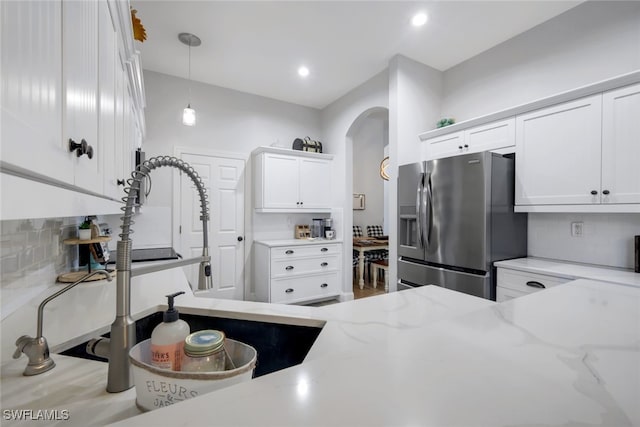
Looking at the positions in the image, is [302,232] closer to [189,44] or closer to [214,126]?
[214,126]

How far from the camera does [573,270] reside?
1954 mm

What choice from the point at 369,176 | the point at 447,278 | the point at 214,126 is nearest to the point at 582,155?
the point at 447,278

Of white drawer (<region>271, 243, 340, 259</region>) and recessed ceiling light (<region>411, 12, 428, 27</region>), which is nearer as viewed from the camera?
recessed ceiling light (<region>411, 12, 428, 27</region>)

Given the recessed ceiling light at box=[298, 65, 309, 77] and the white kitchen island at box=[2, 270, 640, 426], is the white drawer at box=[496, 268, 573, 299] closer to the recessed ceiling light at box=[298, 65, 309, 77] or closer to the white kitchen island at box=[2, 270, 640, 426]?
the white kitchen island at box=[2, 270, 640, 426]

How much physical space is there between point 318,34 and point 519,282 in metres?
2.81

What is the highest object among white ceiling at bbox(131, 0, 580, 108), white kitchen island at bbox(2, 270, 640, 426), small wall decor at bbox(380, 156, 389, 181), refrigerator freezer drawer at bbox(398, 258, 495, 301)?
white ceiling at bbox(131, 0, 580, 108)

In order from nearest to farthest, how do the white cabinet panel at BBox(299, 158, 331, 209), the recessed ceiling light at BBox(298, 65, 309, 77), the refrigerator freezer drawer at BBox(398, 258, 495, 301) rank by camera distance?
the refrigerator freezer drawer at BBox(398, 258, 495, 301), the recessed ceiling light at BBox(298, 65, 309, 77), the white cabinet panel at BBox(299, 158, 331, 209)

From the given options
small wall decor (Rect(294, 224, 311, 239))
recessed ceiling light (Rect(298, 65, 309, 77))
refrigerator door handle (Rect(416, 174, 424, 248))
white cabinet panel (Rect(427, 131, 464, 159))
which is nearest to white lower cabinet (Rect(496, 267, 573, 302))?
refrigerator door handle (Rect(416, 174, 424, 248))

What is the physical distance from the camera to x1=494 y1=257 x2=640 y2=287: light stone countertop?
1726 millimetres

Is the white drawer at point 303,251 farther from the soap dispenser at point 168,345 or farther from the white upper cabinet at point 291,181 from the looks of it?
the soap dispenser at point 168,345

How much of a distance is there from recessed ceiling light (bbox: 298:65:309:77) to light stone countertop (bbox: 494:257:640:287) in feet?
9.52

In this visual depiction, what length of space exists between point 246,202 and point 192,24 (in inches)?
83.2

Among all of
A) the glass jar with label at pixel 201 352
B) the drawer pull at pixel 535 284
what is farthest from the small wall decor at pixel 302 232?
the glass jar with label at pixel 201 352

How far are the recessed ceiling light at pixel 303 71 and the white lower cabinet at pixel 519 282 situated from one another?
295 cm
